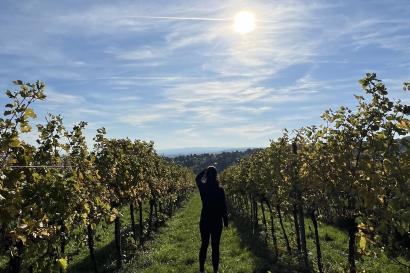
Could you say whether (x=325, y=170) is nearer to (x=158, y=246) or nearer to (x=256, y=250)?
(x=256, y=250)

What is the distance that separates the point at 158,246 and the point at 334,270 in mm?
11598

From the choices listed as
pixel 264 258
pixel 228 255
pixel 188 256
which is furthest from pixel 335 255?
pixel 188 256

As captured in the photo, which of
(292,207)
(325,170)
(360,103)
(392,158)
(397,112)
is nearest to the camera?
(392,158)

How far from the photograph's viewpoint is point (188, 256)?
64.2ft

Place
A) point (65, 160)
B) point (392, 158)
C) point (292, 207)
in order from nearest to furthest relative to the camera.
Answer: point (392, 158)
point (65, 160)
point (292, 207)

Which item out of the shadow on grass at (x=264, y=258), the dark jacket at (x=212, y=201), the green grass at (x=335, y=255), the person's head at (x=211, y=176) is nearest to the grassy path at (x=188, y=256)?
the shadow on grass at (x=264, y=258)

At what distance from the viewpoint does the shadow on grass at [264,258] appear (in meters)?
16.9

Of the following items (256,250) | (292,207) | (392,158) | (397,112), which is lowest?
(256,250)

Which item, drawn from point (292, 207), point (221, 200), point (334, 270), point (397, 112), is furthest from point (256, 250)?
point (397, 112)

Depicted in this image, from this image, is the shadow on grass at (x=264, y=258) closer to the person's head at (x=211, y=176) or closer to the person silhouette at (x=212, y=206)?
the person silhouette at (x=212, y=206)

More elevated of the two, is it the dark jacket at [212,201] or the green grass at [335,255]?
the dark jacket at [212,201]

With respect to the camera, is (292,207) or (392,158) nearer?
(392,158)

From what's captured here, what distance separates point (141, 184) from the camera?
2273cm

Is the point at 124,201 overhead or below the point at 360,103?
below
